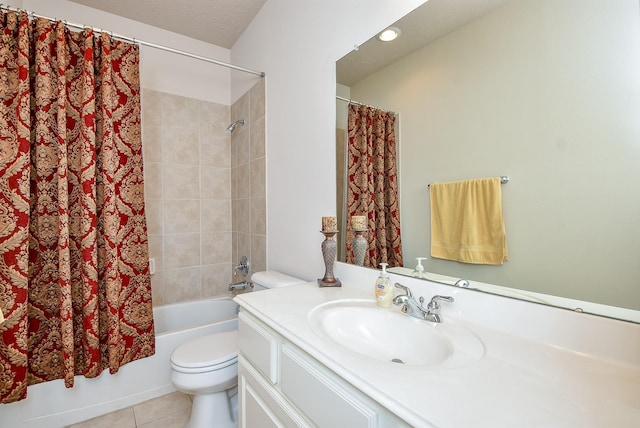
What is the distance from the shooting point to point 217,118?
2.56 metres

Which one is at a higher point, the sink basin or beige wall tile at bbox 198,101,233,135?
beige wall tile at bbox 198,101,233,135

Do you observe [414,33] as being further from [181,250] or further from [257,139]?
[181,250]

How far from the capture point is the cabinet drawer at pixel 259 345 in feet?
2.90

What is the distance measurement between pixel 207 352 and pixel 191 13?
226cm

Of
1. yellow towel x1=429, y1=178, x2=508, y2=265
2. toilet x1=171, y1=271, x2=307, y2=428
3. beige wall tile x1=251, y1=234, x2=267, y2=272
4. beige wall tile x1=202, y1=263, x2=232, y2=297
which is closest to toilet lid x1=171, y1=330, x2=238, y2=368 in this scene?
toilet x1=171, y1=271, x2=307, y2=428

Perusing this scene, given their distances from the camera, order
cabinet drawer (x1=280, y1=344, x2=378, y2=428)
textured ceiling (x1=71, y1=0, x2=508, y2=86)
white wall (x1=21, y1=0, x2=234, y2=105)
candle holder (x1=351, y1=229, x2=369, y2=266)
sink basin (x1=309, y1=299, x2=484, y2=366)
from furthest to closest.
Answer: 1. white wall (x1=21, y1=0, x2=234, y2=105)
2. candle holder (x1=351, y1=229, x2=369, y2=266)
3. textured ceiling (x1=71, y1=0, x2=508, y2=86)
4. sink basin (x1=309, y1=299, x2=484, y2=366)
5. cabinet drawer (x1=280, y1=344, x2=378, y2=428)

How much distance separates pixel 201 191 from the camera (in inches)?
97.6

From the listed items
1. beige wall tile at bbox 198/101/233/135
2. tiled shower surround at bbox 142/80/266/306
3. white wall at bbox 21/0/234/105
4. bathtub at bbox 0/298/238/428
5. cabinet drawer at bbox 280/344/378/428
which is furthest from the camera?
beige wall tile at bbox 198/101/233/135

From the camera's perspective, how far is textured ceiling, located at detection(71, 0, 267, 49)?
1984mm

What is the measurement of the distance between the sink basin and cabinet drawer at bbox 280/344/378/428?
0.09 meters

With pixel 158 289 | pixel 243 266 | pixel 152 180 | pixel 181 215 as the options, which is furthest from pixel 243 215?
pixel 158 289

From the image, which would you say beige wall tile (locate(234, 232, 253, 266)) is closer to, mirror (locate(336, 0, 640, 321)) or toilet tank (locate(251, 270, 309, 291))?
toilet tank (locate(251, 270, 309, 291))

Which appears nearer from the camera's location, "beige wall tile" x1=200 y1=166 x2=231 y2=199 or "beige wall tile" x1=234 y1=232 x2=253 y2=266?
"beige wall tile" x1=234 y1=232 x2=253 y2=266

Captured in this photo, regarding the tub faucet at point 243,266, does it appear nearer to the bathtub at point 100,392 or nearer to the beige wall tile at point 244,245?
the beige wall tile at point 244,245
